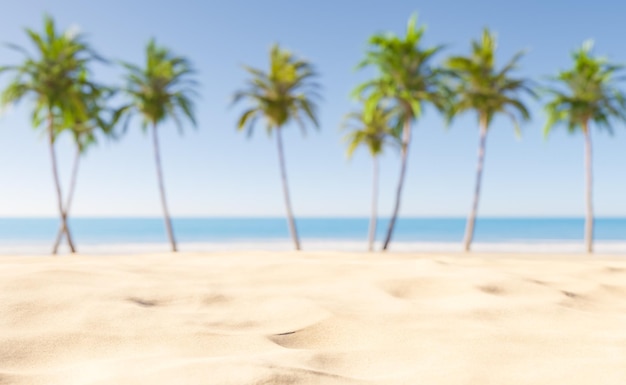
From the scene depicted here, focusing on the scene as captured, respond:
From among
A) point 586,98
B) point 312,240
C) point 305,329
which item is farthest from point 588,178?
point 312,240

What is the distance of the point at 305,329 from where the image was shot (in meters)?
2.61

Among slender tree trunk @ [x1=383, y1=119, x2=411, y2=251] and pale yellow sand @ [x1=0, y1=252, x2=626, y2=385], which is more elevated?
slender tree trunk @ [x1=383, y1=119, x2=411, y2=251]

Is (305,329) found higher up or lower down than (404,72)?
lower down

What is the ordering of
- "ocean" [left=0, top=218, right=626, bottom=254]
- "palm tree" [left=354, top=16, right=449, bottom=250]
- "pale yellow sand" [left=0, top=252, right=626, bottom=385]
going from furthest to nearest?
"ocean" [left=0, top=218, right=626, bottom=254] → "palm tree" [left=354, top=16, right=449, bottom=250] → "pale yellow sand" [left=0, top=252, right=626, bottom=385]

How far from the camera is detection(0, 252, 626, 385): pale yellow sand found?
1.92 metres

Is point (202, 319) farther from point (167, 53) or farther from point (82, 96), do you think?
point (167, 53)

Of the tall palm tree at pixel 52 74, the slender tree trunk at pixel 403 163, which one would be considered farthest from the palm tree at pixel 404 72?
the tall palm tree at pixel 52 74

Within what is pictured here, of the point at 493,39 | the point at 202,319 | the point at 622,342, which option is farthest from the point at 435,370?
the point at 493,39

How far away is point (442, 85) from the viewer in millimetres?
19016

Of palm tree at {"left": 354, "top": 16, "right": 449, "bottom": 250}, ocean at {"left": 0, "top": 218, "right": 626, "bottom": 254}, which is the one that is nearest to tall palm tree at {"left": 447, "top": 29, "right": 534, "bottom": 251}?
palm tree at {"left": 354, "top": 16, "right": 449, "bottom": 250}

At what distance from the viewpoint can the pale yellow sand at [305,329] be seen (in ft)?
6.29

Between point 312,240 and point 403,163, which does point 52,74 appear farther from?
point 312,240

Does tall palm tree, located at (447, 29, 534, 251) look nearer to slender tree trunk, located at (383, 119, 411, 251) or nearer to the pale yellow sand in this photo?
slender tree trunk, located at (383, 119, 411, 251)

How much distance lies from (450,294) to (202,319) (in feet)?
6.05
